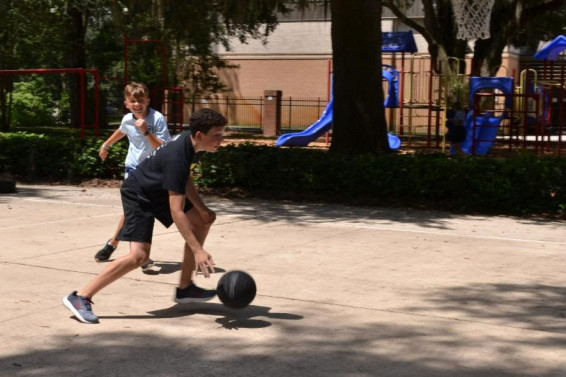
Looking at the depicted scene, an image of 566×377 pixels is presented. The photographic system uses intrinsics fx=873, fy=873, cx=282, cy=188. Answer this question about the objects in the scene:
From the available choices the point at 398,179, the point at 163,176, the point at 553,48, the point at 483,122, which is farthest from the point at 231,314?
the point at 553,48

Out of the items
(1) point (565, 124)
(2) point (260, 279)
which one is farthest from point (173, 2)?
(1) point (565, 124)

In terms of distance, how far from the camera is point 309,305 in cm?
673

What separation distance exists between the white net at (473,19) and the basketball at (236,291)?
603 inches

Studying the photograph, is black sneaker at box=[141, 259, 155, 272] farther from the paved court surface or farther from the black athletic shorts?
the black athletic shorts

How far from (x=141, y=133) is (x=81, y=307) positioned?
101 inches

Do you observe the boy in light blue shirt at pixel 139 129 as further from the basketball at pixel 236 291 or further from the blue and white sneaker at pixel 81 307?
the basketball at pixel 236 291

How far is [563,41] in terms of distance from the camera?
24125 mm

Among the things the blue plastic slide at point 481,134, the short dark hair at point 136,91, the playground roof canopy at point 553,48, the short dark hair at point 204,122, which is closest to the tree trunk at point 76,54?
the blue plastic slide at point 481,134

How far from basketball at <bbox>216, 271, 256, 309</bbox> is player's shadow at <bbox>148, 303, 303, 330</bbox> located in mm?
184

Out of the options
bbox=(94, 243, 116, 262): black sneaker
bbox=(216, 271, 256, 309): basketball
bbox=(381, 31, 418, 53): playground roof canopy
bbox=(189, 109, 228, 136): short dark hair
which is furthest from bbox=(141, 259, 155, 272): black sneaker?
bbox=(381, 31, 418, 53): playground roof canopy

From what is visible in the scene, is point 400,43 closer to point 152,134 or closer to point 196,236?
point 152,134

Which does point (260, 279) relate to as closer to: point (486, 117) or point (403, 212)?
point (403, 212)

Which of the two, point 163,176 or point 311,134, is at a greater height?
point 163,176

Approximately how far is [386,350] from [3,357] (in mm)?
2350
